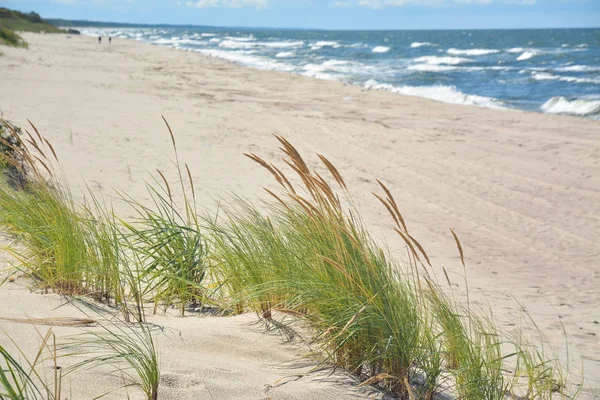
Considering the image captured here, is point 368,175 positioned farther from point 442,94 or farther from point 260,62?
A: point 260,62

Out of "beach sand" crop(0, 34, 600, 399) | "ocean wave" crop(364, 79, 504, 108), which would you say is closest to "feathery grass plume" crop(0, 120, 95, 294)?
"beach sand" crop(0, 34, 600, 399)

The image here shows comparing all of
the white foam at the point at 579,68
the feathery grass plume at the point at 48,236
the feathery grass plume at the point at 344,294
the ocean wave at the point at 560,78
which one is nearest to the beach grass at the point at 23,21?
the ocean wave at the point at 560,78

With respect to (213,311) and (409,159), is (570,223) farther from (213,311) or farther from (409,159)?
(213,311)

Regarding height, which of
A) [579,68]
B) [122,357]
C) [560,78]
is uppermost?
[579,68]

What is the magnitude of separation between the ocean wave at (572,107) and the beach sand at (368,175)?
194cm

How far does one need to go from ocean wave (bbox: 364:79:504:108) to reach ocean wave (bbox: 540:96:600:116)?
4.76 feet

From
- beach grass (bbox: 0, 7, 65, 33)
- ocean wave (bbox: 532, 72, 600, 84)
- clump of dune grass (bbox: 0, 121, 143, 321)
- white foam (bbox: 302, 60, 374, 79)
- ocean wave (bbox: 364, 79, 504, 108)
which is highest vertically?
beach grass (bbox: 0, 7, 65, 33)

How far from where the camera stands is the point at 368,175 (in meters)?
9.16

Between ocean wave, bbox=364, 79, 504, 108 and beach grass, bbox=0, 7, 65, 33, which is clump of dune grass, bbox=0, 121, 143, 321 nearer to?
ocean wave, bbox=364, 79, 504, 108

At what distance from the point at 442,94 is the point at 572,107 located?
485 centimetres

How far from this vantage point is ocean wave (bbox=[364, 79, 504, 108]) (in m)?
18.8

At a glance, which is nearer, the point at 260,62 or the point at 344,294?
the point at 344,294

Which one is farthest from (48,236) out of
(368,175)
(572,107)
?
(572,107)

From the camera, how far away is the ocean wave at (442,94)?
1883 cm
